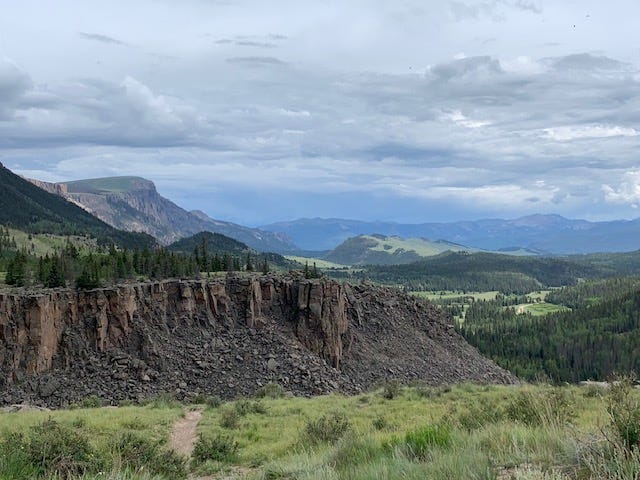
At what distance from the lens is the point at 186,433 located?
23594 millimetres

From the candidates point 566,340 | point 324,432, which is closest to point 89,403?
point 324,432

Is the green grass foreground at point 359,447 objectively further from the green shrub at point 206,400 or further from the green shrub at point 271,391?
the green shrub at point 271,391

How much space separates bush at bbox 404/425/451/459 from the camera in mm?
9336

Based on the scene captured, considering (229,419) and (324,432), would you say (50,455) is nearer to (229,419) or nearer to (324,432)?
(324,432)

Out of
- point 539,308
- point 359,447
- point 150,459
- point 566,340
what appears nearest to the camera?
point 359,447

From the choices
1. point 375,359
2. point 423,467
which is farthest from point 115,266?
point 423,467

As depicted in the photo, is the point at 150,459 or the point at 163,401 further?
the point at 163,401

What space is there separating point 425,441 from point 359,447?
1293mm

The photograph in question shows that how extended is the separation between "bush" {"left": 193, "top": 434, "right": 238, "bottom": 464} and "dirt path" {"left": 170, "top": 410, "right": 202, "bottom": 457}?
125cm

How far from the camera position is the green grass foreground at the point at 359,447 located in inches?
287

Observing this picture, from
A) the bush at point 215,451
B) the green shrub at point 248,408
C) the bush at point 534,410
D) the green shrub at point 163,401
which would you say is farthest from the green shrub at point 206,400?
the bush at point 534,410

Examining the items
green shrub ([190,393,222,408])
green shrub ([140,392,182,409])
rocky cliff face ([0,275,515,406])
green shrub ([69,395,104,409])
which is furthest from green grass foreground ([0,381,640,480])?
rocky cliff face ([0,275,515,406])

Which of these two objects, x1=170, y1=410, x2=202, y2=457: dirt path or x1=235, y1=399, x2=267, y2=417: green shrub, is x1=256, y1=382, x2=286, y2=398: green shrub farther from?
x1=170, y1=410, x2=202, y2=457: dirt path

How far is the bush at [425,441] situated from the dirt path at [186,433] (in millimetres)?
10757
